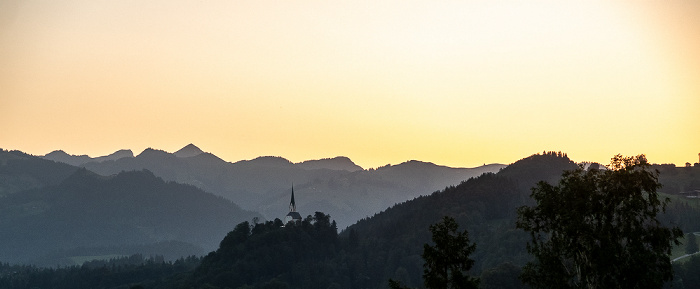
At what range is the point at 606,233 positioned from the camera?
76875 mm

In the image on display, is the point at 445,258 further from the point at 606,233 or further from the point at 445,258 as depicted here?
A: the point at 606,233

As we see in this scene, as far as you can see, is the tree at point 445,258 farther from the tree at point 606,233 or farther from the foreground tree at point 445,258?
the tree at point 606,233

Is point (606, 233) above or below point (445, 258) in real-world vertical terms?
above

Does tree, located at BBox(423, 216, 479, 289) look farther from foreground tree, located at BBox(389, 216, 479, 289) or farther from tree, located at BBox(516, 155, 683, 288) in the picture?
tree, located at BBox(516, 155, 683, 288)

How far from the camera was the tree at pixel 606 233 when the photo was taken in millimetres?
76188

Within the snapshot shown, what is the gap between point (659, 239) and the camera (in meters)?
77.2

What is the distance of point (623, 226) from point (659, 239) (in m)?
3.21

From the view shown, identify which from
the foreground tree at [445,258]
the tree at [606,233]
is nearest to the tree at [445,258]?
the foreground tree at [445,258]

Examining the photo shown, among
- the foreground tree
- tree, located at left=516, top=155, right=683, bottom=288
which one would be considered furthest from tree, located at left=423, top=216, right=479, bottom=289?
tree, located at left=516, top=155, right=683, bottom=288

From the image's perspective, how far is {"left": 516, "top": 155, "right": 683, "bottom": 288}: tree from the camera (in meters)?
76.2

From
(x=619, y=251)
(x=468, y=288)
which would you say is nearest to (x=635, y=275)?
(x=619, y=251)

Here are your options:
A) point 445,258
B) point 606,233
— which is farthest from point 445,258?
point 606,233

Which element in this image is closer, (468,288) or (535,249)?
(468,288)

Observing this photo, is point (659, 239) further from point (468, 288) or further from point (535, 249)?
point (468, 288)
